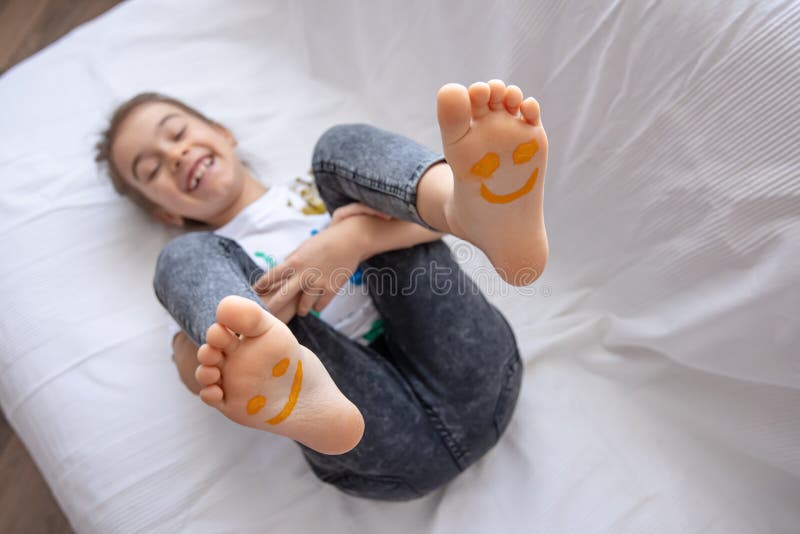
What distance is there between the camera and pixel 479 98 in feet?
1.56

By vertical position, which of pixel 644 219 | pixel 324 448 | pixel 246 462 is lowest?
pixel 246 462

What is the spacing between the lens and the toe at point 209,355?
473mm

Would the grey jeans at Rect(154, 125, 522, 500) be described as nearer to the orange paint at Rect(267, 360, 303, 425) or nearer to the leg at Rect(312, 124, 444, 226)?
the leg at Rect(312, 124, 444, 226)

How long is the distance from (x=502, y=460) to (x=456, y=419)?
0.13 m

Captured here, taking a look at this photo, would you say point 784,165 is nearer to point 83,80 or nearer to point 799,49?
point 799,49

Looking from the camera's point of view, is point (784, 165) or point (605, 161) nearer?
point (784, 165)

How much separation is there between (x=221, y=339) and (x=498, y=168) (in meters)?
0.27

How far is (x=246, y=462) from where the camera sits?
0.77 m

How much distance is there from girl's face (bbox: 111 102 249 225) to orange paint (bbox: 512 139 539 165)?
48 centimetres

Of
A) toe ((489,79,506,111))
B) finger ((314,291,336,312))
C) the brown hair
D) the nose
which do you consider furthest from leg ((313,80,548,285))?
the brown hair

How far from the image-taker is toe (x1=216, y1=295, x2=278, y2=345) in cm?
46

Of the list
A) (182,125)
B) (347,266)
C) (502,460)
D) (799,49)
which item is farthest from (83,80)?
(799,49)

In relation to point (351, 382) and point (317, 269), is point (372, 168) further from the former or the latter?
point (351, 382)

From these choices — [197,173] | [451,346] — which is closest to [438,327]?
[451,346]
